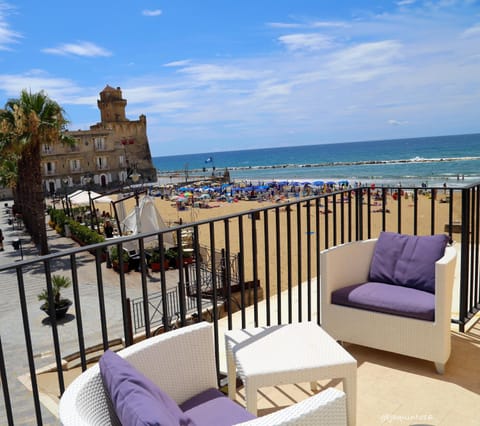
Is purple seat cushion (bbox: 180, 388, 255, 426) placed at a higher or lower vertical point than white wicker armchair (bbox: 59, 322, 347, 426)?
lower

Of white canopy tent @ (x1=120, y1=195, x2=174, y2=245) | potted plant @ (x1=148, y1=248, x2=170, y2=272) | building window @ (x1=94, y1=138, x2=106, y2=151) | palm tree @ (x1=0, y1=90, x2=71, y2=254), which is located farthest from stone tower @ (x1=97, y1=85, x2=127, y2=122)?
potted plant @ (x1=148, y1=248, x2=170, y2=272)

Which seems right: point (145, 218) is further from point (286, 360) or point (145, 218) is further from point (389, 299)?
→ point (286, 360)

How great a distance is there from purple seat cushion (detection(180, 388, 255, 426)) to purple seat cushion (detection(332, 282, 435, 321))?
130 cm

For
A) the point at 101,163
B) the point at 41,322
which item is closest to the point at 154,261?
the point at 41,322

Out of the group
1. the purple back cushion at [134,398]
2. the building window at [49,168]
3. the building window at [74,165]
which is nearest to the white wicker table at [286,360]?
the purple back cushion at [134,398]

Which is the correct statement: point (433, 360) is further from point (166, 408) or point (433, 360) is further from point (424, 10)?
point (424, 10)

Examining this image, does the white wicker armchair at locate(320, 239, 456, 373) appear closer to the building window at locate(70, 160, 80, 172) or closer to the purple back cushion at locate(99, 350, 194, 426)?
the purple back cushion at locate(99, 350, 194, 426)

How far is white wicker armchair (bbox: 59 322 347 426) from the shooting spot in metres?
1.19

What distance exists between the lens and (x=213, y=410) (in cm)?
162

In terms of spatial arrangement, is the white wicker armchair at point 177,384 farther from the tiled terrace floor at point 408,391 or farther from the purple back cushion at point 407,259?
the purple back cushion at point 407,259

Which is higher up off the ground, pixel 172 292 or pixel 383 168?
pixel 383 168

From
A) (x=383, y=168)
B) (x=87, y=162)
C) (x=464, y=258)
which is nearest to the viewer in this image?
(x=464, y=258)

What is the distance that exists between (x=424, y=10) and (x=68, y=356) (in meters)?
8.56

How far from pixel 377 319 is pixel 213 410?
1.45 m
